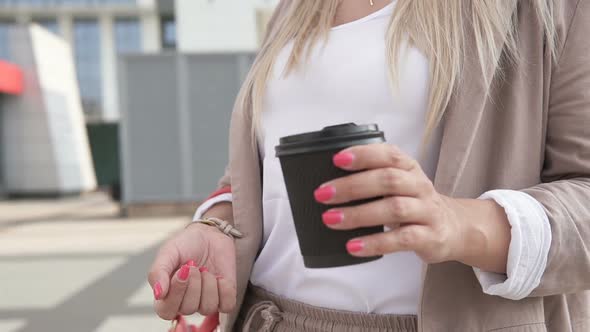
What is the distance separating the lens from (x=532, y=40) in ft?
2.64

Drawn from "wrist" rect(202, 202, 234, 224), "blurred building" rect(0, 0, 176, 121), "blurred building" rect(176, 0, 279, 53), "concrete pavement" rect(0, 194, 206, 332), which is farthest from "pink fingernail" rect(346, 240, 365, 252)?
"blurred building" rect(0, 0, 176, 121)

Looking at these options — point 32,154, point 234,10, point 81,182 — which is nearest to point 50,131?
point 32,154

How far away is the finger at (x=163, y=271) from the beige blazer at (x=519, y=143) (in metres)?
0.37

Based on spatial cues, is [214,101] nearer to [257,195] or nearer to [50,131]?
[257,195]

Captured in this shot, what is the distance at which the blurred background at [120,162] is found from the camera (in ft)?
14.3

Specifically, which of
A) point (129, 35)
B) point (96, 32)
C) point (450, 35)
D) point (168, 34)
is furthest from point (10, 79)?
point (450, 35)

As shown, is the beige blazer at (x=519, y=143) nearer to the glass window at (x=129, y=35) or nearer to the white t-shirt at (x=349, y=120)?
the white t-shirt at (x=349, y=120)

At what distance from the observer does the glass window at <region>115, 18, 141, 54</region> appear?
3262cm

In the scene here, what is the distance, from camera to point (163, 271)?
0.86 m

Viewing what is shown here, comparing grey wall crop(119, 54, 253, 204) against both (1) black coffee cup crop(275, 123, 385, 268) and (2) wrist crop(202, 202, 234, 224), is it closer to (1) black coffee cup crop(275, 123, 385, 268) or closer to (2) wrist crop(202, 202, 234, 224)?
(2) wrist crop(202, 202, 234, 224)

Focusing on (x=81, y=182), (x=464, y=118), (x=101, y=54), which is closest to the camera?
(x=464, y=118)

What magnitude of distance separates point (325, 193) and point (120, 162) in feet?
33.6

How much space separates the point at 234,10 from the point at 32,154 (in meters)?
10.7

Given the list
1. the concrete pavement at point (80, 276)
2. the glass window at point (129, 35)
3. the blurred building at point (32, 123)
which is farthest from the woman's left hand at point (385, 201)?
the glass window at point (129, 35)
